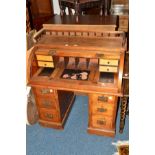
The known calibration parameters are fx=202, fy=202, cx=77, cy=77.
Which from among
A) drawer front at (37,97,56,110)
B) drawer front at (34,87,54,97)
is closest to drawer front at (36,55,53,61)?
drawer front at (34,87,54,97)

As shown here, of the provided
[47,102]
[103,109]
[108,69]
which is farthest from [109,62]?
[47,102]

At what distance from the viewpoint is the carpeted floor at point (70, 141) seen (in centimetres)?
229

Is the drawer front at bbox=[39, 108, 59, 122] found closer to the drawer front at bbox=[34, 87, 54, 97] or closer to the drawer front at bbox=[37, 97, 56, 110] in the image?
the drawer front at bbox=[37, 97, 56, 110]

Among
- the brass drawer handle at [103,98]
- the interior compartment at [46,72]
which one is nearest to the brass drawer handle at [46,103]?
the interior compartment at [46,72]

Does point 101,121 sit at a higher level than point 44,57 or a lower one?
lower

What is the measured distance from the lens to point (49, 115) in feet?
8.14

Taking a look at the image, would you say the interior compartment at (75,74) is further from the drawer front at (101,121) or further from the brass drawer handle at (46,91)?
the drawer front at (101,121)

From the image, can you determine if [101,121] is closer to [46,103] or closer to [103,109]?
[103,109]

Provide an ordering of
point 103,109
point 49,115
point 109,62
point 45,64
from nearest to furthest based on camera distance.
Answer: point 109,62, point 103,109, point 45,64, point 49,115

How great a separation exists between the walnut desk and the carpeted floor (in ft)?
0.28

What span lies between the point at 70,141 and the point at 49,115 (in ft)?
1.31

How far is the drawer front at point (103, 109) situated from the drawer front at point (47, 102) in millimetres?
478

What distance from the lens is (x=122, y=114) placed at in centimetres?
231
